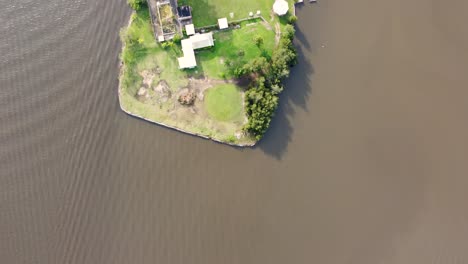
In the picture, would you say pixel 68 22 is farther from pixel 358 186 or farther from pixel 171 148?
pixel 358 186

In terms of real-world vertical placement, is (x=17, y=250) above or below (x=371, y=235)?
above

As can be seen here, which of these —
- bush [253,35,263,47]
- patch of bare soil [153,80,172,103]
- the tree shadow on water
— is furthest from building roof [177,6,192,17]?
the tree shadow on water

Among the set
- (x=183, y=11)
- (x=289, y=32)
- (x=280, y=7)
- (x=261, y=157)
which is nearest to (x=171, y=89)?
(x=183, y=11)

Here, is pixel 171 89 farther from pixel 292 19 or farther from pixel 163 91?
pixel 292 19

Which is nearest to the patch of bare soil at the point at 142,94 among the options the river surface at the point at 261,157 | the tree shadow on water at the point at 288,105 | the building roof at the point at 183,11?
the river surface at the point at 261,157

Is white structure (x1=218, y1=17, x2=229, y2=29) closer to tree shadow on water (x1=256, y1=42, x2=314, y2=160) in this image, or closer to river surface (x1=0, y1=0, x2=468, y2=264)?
tree shadow on water (x1=256, y1=42, x2=314, y2=160)

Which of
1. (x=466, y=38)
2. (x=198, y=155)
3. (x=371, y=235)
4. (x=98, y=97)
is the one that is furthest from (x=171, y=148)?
→ (x=466, y=38)
